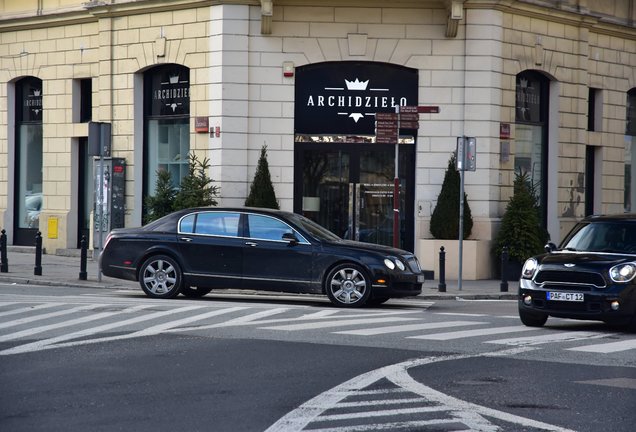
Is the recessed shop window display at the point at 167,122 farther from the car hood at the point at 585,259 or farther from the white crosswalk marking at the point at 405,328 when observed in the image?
the car hood at the point at 585,259

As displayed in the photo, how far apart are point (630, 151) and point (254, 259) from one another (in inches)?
629

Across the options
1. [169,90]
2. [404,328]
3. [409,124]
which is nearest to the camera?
[404,328]

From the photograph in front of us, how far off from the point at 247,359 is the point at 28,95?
20892 millimetres

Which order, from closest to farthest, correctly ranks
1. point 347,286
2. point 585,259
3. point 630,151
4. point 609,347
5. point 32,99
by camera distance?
point 609,347
point 585,259
point 347,286
point 32,99
point 630,151

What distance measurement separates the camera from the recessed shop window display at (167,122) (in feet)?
88.9

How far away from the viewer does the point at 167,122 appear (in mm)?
27609

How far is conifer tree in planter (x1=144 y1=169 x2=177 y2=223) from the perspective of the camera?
2597 cm

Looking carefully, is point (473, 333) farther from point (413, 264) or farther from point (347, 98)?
point (347, 98)

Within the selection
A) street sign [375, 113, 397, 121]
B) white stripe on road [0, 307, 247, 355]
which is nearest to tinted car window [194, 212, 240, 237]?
white stripe on road [0, 307, 247, 355]

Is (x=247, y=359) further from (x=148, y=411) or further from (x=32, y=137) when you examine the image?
(x=32, y=137)

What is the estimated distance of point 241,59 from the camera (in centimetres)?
2558

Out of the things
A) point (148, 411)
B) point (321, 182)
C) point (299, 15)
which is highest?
point (299, 15)

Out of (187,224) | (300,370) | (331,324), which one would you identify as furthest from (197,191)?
(300,370)

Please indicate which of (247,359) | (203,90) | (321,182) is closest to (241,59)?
(203,90)
